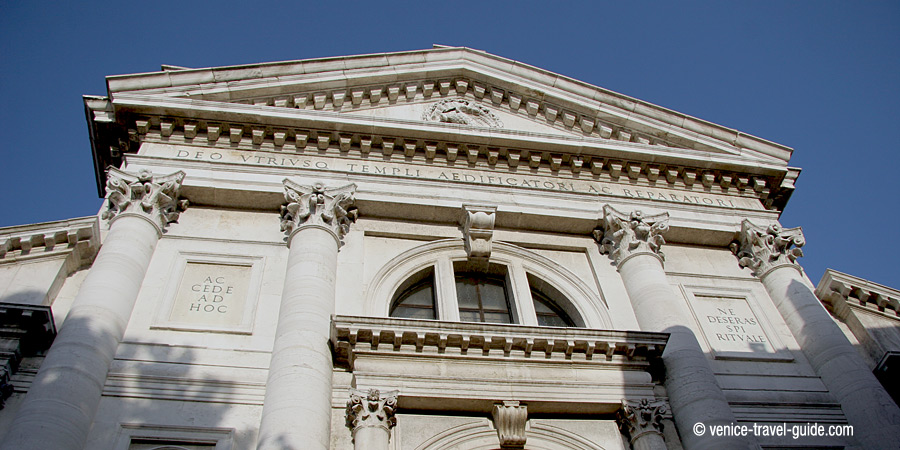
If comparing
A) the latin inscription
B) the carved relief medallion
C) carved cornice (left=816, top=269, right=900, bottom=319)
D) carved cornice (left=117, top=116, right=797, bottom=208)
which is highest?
the carved relief medallion

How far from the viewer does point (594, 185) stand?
61.1 ft

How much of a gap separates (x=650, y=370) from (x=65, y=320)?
400 inches

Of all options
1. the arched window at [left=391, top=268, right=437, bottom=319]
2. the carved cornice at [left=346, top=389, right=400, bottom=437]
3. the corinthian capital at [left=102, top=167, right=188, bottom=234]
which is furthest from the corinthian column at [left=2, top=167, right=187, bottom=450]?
the arched window at [left=391, top=268, right=437, bottom=319]

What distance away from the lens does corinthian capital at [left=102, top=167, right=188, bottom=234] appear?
14930mm

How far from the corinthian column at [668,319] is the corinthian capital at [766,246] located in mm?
2184

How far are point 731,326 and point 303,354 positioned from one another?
9146 mm

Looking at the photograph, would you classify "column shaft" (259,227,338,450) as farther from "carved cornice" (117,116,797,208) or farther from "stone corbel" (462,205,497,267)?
"carved cornice" (117,116,797,208)

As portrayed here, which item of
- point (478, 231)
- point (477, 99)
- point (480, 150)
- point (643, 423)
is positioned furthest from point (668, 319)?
point (477, 99)

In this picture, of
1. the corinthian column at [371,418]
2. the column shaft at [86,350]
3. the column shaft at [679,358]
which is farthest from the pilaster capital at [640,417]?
the column shaft at [86,350]

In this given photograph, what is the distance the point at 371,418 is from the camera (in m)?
11.9

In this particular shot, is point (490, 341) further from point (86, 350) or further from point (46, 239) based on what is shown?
point (46, 239)

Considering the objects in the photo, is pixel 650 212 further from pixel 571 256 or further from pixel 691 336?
pixel 691 336

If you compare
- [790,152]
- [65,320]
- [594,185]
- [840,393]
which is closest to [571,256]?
[594,185]

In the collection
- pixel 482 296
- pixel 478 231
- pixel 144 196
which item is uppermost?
pixel 144 196
